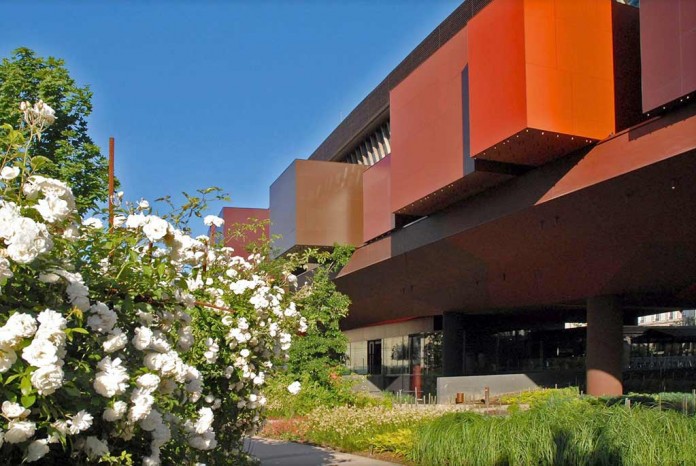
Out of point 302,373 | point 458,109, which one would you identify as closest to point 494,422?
point 302,373

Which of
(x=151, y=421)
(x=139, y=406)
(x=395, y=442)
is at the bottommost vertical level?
(x=395, y=442)

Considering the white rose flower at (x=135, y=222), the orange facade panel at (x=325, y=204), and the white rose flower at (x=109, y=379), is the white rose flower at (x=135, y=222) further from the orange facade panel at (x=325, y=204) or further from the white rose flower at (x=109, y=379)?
the orange facade panel at (x=325, y=204)

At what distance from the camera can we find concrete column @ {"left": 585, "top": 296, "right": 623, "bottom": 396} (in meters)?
23.8

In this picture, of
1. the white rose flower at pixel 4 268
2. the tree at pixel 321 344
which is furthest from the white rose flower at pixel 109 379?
the tree at pixel 321 344

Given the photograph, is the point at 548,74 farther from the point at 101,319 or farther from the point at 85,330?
the point at 85,330

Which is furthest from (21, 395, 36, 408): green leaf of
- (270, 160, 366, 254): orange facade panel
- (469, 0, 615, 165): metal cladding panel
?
(270, 160, 366, 254): orange facade panel

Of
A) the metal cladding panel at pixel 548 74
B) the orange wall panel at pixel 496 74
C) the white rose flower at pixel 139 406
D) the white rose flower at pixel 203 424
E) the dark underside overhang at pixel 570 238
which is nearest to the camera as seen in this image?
the white rose flower at pixel 139 406

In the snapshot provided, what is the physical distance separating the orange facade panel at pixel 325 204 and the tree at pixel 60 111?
17972 mm

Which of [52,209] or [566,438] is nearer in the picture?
[52,209]

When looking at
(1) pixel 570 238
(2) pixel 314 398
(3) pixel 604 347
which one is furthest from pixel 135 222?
(3) pixel 604 347

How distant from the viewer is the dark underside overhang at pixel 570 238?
14289 millimetres

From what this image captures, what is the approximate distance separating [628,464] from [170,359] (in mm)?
5976

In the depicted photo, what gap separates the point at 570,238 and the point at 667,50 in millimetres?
6683

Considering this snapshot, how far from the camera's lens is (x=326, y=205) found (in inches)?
1271
